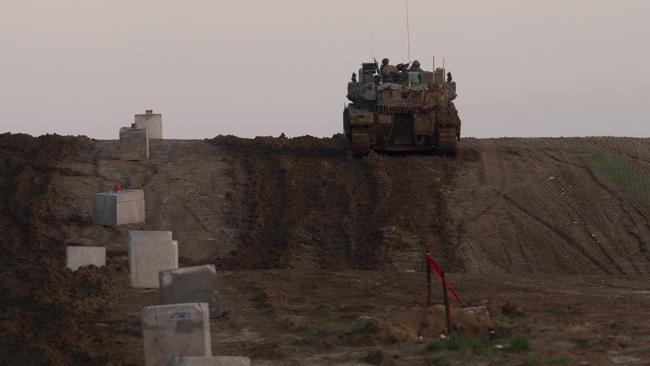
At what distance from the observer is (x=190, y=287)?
19531 millimetres

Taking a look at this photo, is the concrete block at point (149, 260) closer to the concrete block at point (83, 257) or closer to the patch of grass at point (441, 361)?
the concrete block at point (83, 257)

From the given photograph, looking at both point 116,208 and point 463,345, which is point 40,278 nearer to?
point 116,208

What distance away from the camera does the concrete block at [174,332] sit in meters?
15.5

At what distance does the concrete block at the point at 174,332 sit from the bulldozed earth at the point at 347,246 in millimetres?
916

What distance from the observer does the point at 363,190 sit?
32531 millimetres

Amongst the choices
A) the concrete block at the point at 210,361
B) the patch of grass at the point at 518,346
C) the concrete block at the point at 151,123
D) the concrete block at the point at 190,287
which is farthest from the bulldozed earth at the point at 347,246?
the concrete block at the point at 210,361

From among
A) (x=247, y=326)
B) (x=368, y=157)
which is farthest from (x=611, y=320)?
(x=368, y=157)

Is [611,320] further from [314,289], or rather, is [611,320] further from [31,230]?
[31,230]

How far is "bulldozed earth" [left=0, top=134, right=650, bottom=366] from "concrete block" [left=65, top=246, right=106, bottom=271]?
326 millimetres

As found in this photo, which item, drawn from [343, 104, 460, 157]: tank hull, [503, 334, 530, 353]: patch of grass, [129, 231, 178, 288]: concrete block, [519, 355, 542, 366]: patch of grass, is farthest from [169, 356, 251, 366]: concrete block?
[343, 104, 460, 157]: tank hull

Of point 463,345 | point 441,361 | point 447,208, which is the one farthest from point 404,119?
point 441,361

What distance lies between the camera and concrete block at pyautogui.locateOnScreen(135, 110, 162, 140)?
40.0m

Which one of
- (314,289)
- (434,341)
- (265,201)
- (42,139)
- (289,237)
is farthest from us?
(42,139)

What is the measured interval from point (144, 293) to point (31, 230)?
7.43 meters
